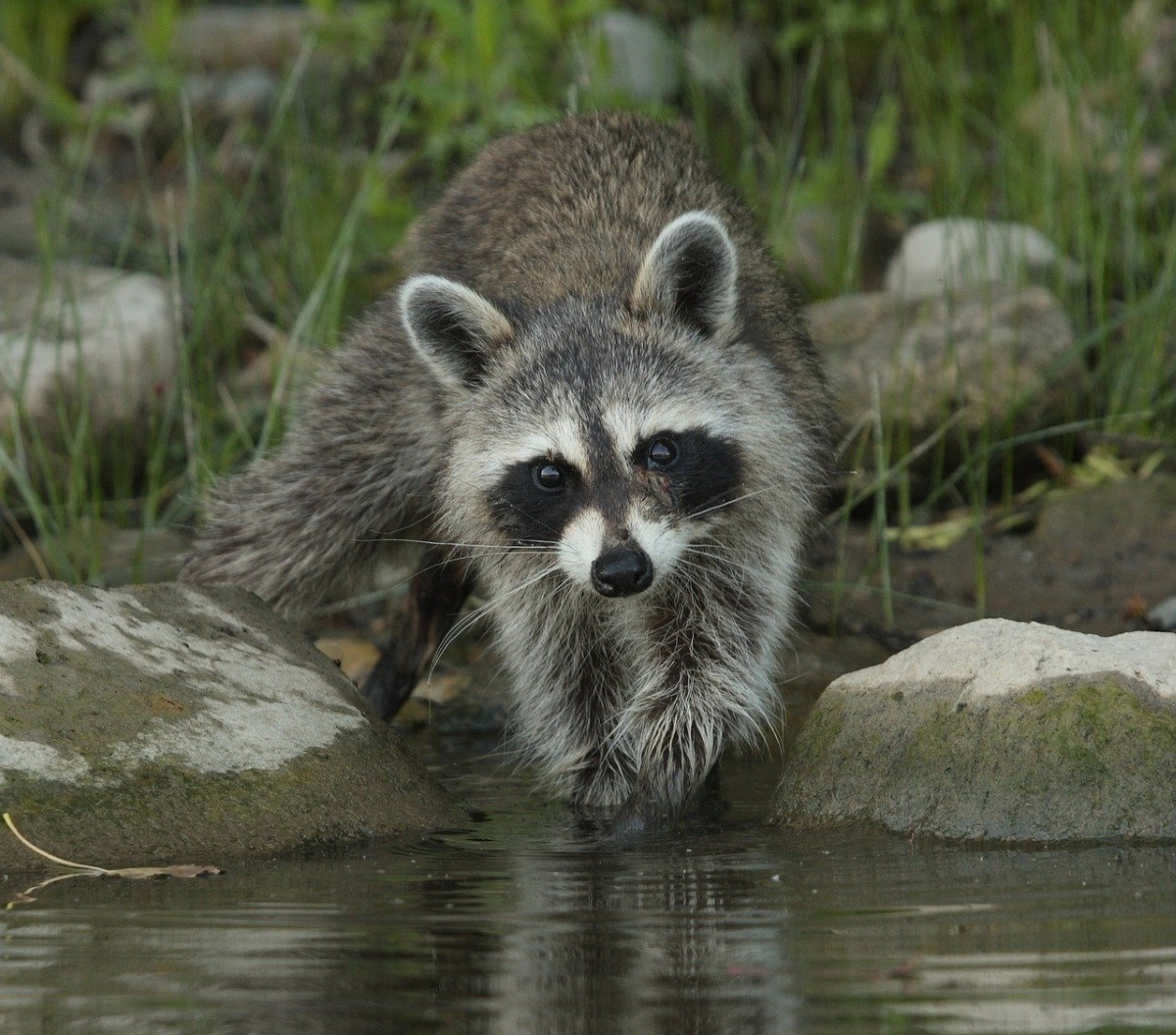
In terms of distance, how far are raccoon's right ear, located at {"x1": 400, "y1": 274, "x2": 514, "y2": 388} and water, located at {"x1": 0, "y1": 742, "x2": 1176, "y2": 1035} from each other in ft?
4.53

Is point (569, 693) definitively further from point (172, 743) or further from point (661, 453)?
point (172, 743)

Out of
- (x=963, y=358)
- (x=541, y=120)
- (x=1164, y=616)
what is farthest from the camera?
(x=541, y=120)

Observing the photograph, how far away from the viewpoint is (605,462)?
162 inches

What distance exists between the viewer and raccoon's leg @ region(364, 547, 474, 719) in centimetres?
543

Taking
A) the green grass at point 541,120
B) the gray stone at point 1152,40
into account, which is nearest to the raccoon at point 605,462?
the green grass at point 541,120

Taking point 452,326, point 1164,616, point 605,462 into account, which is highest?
point 452,326

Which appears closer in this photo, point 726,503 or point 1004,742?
point 1004,742

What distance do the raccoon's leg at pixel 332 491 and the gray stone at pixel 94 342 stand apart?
1.10m

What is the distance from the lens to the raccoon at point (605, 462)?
4.23m

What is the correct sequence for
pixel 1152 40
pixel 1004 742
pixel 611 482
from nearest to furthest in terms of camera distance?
pixel 1004 742 → pixel 611 482 → pixel 1152 40

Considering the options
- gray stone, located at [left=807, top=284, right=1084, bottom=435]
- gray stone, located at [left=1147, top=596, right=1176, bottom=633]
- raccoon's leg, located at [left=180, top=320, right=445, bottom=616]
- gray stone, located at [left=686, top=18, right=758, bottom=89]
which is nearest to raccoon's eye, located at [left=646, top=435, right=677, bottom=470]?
raccoon's leg, located at [left=180, top=320, right=445, bottom=616]

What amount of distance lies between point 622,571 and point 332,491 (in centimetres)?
166

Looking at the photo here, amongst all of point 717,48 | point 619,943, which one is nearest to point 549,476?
point 619,943

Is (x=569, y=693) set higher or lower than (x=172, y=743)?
lower
